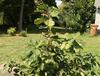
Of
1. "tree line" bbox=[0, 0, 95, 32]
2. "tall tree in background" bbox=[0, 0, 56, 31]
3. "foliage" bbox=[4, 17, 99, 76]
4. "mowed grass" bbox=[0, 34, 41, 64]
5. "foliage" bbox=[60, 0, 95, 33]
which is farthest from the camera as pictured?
"foliage" bbox=[60, 0, 95, 33]

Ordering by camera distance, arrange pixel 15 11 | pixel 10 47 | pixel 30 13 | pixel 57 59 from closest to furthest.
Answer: pixel 57 59
pixel 10 47
pixel 15 11
pixel 30 13

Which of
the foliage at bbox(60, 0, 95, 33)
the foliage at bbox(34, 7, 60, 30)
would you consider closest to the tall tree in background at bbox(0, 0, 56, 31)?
the foliage at bbox(60, 0, 95, 33)

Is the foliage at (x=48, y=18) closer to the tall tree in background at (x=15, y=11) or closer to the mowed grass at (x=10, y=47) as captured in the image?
the mowed grass at (x=10, y=47)

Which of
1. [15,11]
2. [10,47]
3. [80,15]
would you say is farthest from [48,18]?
[80,15]

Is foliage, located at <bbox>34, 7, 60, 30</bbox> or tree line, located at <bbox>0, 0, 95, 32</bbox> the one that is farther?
tree line, located at <bbox>0, 0, 95, 32</bbox>

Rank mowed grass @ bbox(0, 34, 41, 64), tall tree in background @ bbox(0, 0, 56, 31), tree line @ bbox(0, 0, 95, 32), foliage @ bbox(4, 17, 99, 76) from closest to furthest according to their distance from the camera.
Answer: foliage @ bbox(4, 17, 99, 76) → mowed grass @ bbox(0, 34, 41, 64) → tall tree in background @ bbox(0, 0, 56, 31) → tree line @ bbox(0, 0, 95, 32)

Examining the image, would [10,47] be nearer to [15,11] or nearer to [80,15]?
[15,11]

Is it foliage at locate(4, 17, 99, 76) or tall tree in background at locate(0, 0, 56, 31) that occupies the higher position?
foliage at locate(4, 17, 99, 76)

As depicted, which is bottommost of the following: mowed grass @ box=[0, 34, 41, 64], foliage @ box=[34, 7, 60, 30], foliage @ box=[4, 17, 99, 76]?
mowed grass @ box=[0, 34, 41, 64]

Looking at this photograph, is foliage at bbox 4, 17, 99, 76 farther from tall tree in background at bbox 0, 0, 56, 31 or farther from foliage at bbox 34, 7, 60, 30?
tall tree in background at bbox 0, 0, 56, 31

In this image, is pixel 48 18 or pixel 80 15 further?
pixel 80 15

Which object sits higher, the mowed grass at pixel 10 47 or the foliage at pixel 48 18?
the foliage at pixel 48 18

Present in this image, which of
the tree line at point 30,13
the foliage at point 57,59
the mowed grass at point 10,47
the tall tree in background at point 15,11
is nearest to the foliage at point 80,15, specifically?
the tree line at point 30,13

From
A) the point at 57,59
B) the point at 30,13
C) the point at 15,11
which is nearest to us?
the point at 57,59
